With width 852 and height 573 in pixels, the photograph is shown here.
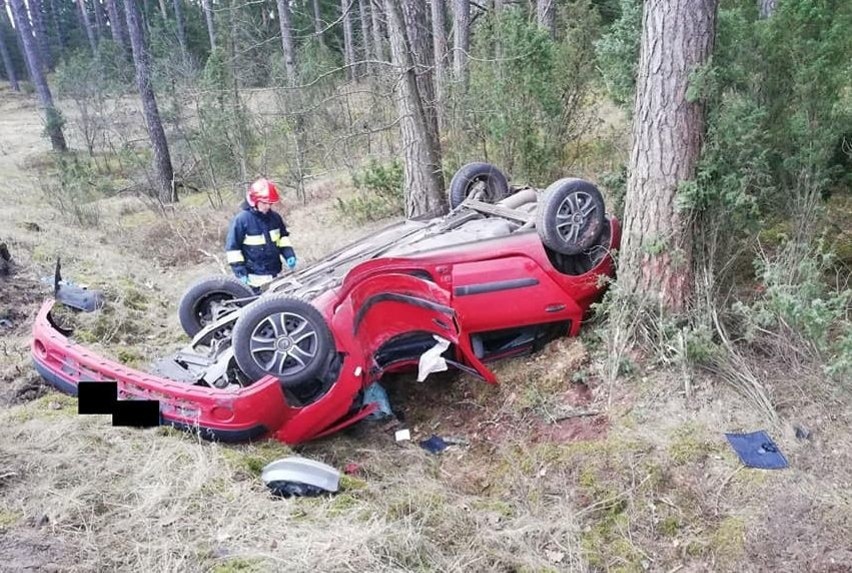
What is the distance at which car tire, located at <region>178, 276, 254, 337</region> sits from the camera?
5.29 metres

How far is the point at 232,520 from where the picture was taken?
10.2ft

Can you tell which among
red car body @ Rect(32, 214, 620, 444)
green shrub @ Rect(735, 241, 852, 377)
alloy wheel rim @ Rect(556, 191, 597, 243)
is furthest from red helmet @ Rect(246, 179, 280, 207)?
green shrub @ Rect(735, 241, 852, 377)

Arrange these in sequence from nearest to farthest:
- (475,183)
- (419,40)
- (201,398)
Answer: (201,398), (475,183), (419,40)

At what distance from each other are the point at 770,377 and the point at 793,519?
1281mm

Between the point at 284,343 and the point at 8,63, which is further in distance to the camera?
the point at 8,63

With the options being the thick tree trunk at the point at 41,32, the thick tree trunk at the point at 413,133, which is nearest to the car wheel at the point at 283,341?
the thick tree trunk at the point at 413,133

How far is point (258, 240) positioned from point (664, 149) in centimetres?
358

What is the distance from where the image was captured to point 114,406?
3834mm

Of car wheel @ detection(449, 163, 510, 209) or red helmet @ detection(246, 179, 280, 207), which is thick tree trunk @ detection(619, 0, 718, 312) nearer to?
car wheel @ detection(449, 163, 510, 209)

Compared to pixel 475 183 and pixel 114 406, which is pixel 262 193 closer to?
pixel 475 183

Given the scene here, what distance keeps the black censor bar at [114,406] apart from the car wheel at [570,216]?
9.78 ft

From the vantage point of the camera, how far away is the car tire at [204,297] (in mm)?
5293

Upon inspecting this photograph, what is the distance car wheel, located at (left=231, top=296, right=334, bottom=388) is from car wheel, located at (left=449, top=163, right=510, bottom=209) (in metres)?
2.65

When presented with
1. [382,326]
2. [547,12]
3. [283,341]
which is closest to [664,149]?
[382,326]
